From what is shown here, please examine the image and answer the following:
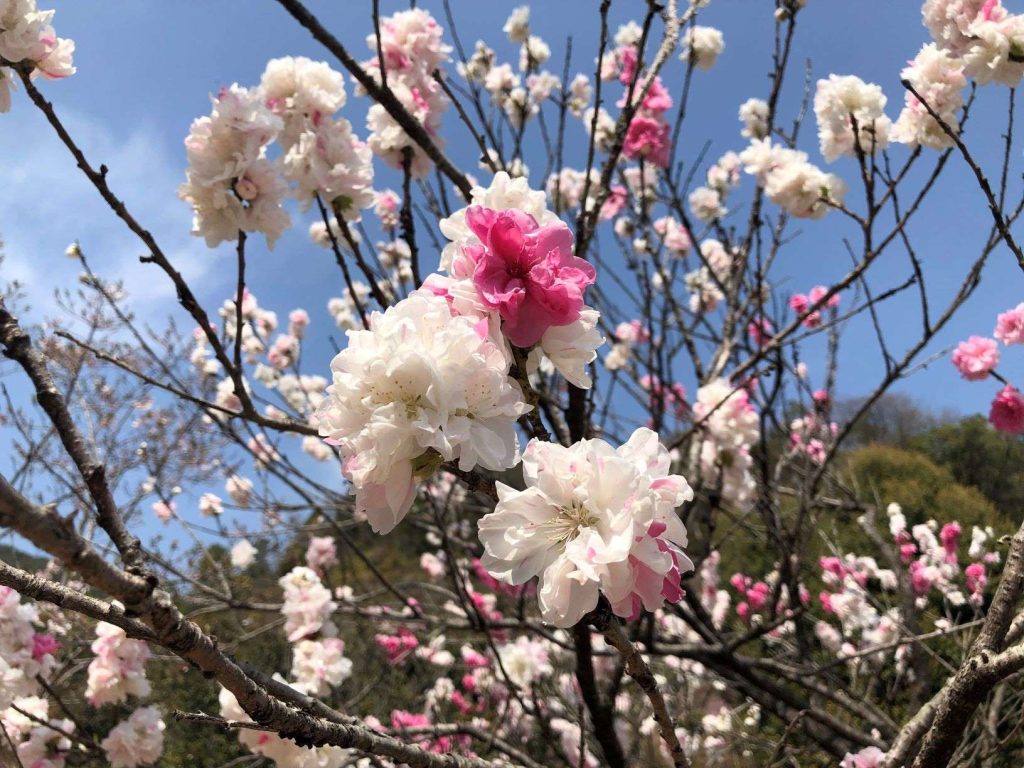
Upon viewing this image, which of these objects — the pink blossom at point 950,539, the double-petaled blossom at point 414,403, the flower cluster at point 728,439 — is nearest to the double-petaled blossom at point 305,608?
the flower cluster at point 728,439

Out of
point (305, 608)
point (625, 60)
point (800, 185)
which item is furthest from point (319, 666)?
point (625, 60)

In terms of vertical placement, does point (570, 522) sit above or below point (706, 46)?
below

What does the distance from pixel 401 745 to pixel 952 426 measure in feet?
65.6

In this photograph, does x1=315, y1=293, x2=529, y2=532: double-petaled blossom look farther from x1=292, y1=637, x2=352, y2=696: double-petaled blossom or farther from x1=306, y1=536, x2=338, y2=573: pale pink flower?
x1=306, y1=536, x2=338, y2=573: pale pink flower

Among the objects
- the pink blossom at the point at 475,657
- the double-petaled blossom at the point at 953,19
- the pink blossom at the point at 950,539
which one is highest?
the double-petaled blossom at the point at 953,19

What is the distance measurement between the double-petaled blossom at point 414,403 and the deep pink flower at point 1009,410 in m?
2.70

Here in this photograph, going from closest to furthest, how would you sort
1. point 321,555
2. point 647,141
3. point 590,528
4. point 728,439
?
1. point 590,528
2. point 728,439
3. point 647,141
4. point 321,555

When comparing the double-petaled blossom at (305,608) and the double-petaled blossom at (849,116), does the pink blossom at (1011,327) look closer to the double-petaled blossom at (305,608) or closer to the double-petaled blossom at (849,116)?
the double-petaled blossom at (849,116)

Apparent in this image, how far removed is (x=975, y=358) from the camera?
115 inches

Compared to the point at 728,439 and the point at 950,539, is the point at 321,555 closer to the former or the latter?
the point at 728,439

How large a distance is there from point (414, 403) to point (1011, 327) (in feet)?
7.99

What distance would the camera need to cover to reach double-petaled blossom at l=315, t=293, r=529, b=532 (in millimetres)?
843

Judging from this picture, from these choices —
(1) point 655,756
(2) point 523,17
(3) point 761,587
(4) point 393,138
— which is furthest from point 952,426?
(4) point 393,138

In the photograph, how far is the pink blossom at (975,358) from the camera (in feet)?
9.48
